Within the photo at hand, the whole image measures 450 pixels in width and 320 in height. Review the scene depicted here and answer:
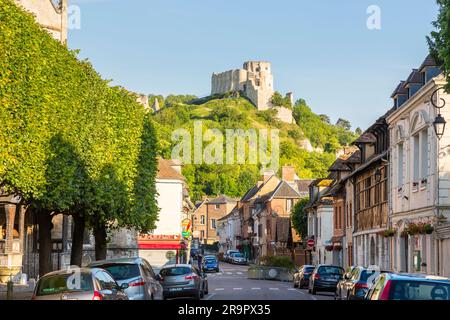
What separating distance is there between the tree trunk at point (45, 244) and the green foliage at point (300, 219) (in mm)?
58318

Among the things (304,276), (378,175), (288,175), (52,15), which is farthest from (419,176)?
(288,175)

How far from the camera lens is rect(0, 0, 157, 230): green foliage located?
27.9 metres

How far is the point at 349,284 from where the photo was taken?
28.2m

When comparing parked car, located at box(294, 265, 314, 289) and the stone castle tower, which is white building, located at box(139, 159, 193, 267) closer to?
the stone castle tower

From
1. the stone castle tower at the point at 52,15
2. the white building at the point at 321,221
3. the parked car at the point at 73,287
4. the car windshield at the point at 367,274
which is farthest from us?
the white building at the point at 321,221

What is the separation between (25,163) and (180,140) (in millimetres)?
115483

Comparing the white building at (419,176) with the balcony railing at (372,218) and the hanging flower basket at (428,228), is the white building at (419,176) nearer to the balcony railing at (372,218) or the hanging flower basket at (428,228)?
the hanging flower basket at (428,228)

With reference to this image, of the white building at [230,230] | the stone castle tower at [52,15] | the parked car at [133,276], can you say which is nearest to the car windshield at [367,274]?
the parked car at [133,276]

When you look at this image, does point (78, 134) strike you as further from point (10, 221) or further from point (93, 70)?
point (10, 221)

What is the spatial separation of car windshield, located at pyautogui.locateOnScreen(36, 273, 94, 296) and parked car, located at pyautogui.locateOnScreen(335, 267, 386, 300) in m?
9.09

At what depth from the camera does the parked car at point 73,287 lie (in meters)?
18.2

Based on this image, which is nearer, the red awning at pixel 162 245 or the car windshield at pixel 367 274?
the car windshield at pixel 367 274

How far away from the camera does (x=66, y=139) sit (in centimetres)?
3234

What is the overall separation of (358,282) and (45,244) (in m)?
14.0
